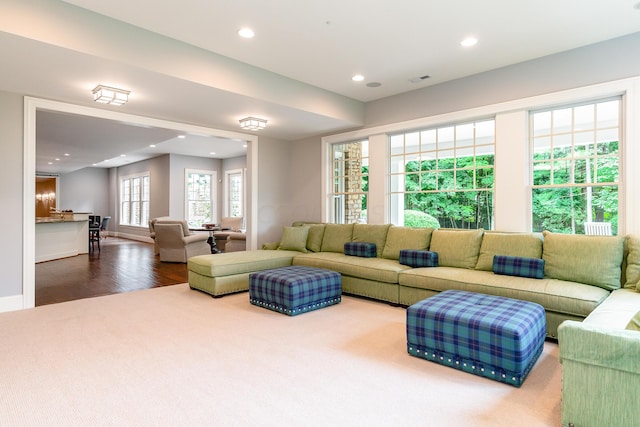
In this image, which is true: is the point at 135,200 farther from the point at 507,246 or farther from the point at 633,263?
the point at 633,263

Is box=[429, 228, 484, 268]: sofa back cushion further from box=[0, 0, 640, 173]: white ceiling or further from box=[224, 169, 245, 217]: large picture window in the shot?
box=[224, 169, 245, 217]: large picture window

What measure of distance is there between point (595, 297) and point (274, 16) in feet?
11.8

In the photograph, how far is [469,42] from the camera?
3.79 meters

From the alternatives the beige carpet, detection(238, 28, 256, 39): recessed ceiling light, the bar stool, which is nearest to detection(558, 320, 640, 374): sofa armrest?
the beige carpet

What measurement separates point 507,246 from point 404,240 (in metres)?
1.26

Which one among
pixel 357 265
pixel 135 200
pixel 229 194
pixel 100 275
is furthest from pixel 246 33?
pixel 135 200

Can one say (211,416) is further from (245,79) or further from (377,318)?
(245,79)

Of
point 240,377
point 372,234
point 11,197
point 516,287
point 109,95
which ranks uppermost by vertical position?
point 109,95

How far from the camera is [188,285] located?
17.5 feet

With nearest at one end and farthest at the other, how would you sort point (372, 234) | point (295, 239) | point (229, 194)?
point (372, 234)
point (295, 239)
point (229, 194)

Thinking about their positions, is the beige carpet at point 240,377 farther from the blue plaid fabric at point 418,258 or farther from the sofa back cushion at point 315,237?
the sofa back cushion at point 315,237

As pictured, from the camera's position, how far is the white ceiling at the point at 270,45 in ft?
10.1

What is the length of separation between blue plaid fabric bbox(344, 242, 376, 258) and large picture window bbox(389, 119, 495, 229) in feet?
2.84

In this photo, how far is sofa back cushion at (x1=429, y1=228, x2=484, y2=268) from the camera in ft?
13.7
